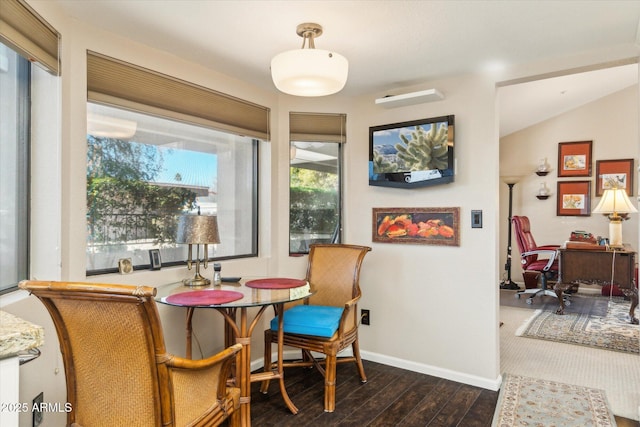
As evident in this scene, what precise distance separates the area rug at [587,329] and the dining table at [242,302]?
9.27 feet

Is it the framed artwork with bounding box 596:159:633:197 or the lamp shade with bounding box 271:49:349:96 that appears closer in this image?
the lamp shade with bounding box 271:49:349:96

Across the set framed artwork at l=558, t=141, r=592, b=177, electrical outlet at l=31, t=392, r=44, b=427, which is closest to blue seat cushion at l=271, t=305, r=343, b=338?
electrical outlet at l=31, t=392, r=44, b=427

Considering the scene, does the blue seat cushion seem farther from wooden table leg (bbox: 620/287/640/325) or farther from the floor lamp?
the floor lamp

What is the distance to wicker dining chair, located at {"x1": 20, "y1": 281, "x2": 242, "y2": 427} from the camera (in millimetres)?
1180

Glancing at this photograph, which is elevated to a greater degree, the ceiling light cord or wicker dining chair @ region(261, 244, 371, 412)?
the ceiling light cord

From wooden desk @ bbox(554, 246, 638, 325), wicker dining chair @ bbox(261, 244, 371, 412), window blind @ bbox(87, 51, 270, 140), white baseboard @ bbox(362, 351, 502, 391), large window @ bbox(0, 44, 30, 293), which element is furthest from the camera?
wooden desk @ bbox(554, 246, 638, 325)

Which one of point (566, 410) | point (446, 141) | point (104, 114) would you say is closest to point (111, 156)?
point (104, 114)

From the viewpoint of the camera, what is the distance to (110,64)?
87.3 inches

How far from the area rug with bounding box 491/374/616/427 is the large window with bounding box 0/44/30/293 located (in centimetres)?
266

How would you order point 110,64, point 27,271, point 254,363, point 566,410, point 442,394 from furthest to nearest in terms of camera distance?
point 254,363 < point 442,394 < point 566,410 < point 110,64 < point 27,271

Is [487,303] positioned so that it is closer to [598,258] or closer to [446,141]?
[446,141]

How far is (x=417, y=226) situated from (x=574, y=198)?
4656 mm

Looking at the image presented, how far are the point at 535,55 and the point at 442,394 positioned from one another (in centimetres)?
233

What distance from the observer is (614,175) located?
6086 mm
